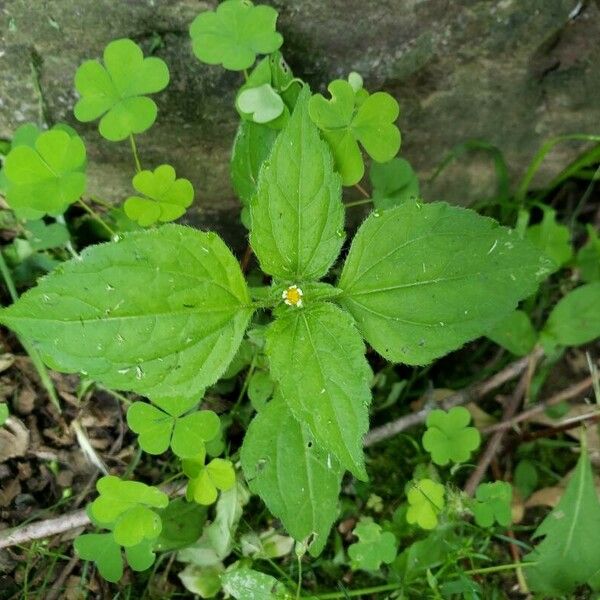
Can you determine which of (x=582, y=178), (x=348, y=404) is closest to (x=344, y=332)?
(x=348, y=404)

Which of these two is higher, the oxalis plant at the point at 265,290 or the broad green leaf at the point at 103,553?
the oxalis plant at the point at 265,290

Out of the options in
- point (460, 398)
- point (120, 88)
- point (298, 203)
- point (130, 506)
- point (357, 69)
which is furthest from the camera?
point (460, 398)

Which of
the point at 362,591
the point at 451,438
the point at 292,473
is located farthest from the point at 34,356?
the point at 451,438

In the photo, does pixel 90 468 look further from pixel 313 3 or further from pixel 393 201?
pixel 313 3

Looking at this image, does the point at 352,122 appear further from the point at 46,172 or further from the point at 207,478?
the point at 207,478

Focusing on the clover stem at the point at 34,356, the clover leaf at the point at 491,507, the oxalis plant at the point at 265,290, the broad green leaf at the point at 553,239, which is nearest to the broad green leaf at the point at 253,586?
the oxalis plant at the point at 265,290

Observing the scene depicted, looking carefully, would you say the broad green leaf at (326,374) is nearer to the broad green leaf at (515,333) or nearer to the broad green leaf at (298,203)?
the broad green leaf at (298,203)

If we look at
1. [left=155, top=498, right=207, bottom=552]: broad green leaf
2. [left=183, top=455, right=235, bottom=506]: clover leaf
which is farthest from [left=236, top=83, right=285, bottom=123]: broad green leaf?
[left=155, top=498, right=207, bottom=552]: broad green leaf
